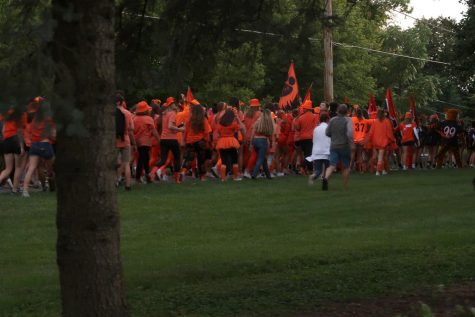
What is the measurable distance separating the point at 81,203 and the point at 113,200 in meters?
0.20

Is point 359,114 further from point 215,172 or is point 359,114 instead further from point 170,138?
point 170,138

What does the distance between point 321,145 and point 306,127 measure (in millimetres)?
3969

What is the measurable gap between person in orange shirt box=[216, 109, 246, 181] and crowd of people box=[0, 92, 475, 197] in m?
0.02

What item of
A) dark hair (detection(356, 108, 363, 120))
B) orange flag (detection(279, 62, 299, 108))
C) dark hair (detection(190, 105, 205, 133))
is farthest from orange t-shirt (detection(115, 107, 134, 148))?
orange flag (detection(279, 62, 299, 108))

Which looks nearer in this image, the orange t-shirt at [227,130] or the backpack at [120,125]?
the backpack at [120,125]

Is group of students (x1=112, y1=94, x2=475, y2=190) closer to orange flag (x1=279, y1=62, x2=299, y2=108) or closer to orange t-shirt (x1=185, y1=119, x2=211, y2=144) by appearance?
orange t-shirt (x1=185, y1=119, x2=211, y2=144)

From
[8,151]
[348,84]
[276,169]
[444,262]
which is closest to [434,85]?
[348,84]

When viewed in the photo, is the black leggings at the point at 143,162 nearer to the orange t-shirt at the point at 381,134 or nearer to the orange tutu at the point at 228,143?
the orange tutu at the point at 228,143

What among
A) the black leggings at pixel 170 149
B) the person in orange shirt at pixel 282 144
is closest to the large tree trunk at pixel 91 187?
the black leggings at pixel 170 149

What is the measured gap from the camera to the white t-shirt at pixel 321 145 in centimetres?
2288

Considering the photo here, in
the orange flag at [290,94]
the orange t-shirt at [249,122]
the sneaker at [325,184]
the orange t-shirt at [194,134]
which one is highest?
the orange flag at [290,94]

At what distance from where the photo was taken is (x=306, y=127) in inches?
1060

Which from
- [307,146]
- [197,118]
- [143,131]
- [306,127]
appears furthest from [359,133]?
[143,131]

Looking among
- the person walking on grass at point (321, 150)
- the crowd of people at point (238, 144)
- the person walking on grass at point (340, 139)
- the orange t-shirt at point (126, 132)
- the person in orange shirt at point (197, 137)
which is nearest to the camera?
the orange t-shirt at point (126, 132)
